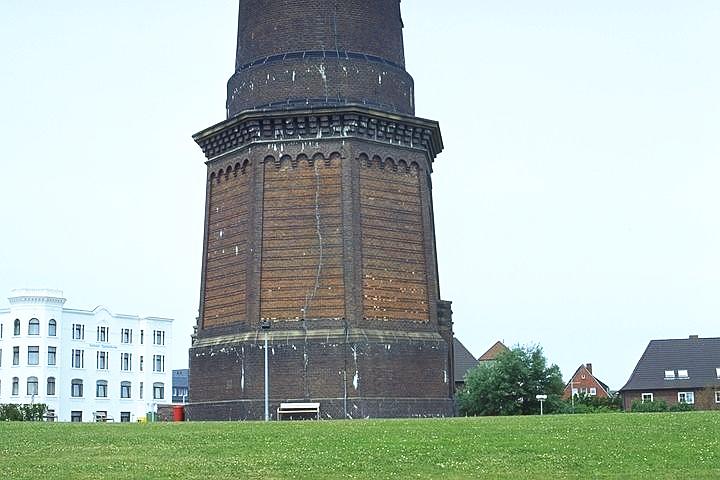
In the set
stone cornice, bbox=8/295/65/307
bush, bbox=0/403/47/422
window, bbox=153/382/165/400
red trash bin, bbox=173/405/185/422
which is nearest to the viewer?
red trash bin, bbox=173/405/185/422

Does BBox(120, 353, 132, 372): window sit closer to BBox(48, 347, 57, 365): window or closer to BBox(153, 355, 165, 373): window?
BBox(153, 355, 165, 373): window

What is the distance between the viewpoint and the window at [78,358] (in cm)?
9125

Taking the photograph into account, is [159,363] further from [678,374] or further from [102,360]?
[678,374]

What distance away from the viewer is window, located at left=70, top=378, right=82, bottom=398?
90.6m

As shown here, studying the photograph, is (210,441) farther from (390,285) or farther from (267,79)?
(267,79)

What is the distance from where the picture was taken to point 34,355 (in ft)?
290

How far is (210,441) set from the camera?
22.6 meters

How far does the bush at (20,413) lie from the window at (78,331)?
45.0 m

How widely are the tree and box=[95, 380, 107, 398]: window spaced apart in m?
48.1

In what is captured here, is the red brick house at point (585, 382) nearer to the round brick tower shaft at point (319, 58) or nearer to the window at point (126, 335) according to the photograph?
the window at point (126, 335)

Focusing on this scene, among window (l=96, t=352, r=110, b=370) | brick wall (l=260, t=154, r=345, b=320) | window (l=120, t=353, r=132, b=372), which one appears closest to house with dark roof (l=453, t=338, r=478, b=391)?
window (l=120, t=353, r=132, b=372)

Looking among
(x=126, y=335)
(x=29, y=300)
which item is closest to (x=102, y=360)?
(x=126, y=335)

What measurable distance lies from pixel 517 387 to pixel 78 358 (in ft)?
165

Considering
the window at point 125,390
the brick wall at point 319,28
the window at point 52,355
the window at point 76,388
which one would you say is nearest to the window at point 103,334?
the window at point 125,390
